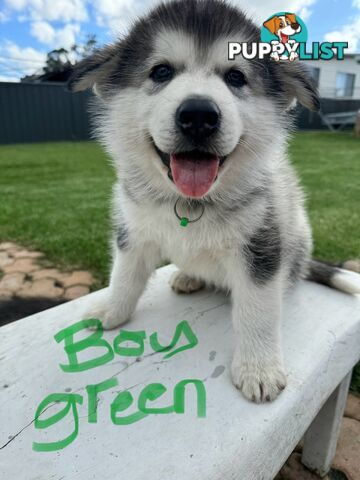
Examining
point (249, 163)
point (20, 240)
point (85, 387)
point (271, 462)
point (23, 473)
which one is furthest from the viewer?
point (20, 240)

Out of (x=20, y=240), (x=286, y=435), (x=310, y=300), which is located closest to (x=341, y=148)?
(x=20, y=240)

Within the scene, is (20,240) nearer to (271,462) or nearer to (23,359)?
(23,359)

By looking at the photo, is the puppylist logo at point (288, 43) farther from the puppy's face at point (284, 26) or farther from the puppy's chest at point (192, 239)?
the puppy's chest at point (192, 239)

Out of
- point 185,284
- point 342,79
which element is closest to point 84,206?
point 185,284

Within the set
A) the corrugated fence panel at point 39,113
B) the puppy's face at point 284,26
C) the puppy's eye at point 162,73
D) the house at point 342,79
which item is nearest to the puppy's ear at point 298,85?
the puppy's face at point 284,26

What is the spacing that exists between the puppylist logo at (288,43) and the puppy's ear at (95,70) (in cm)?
75

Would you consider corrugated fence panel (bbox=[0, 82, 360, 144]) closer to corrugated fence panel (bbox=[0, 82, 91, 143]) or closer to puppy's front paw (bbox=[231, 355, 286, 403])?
corrugated fence panel (bbox=[0, 82, 91, 143])

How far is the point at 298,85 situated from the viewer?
2.03 m

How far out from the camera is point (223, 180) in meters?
1.88

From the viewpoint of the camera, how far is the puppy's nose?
1527mm

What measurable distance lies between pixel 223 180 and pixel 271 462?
118cm

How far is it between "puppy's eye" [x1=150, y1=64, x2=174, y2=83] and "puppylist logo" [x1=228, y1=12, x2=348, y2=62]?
44 centimetres

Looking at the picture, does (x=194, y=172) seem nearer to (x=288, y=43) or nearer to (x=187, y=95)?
(x=187, y=95)

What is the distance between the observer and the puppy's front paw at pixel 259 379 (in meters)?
1.69
